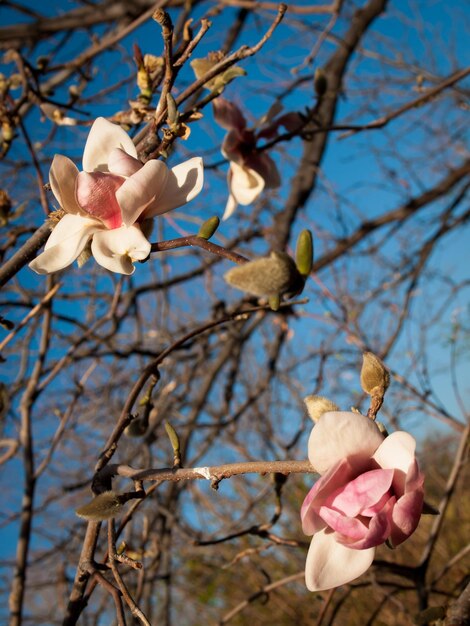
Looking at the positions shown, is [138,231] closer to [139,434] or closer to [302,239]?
[302,239]

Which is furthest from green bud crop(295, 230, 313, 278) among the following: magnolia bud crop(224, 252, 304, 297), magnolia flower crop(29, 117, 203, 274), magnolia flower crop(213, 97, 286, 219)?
magnolia flower crop(213, 97, 286, 219)

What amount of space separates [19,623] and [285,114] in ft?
2.36

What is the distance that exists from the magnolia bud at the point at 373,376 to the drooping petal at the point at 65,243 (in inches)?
8.4

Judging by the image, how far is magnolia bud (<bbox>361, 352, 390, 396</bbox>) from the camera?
14.6 inches

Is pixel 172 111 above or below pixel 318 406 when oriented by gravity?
above

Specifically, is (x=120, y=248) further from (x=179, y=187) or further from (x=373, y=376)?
(x=373, y=376)

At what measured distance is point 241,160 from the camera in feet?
2.22

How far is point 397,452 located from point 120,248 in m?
0.23

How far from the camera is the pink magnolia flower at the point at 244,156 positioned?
2.19 ft

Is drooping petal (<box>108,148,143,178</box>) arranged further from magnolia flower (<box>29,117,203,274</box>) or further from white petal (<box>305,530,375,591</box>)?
white petal (<box>305,530,375,591</box>)

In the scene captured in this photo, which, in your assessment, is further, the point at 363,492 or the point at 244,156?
the point at 244,156

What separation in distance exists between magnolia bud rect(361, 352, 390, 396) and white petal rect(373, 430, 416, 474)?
0.05 metres

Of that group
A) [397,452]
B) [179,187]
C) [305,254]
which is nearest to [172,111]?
[179,187]

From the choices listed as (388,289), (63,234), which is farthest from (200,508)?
(63,234)
